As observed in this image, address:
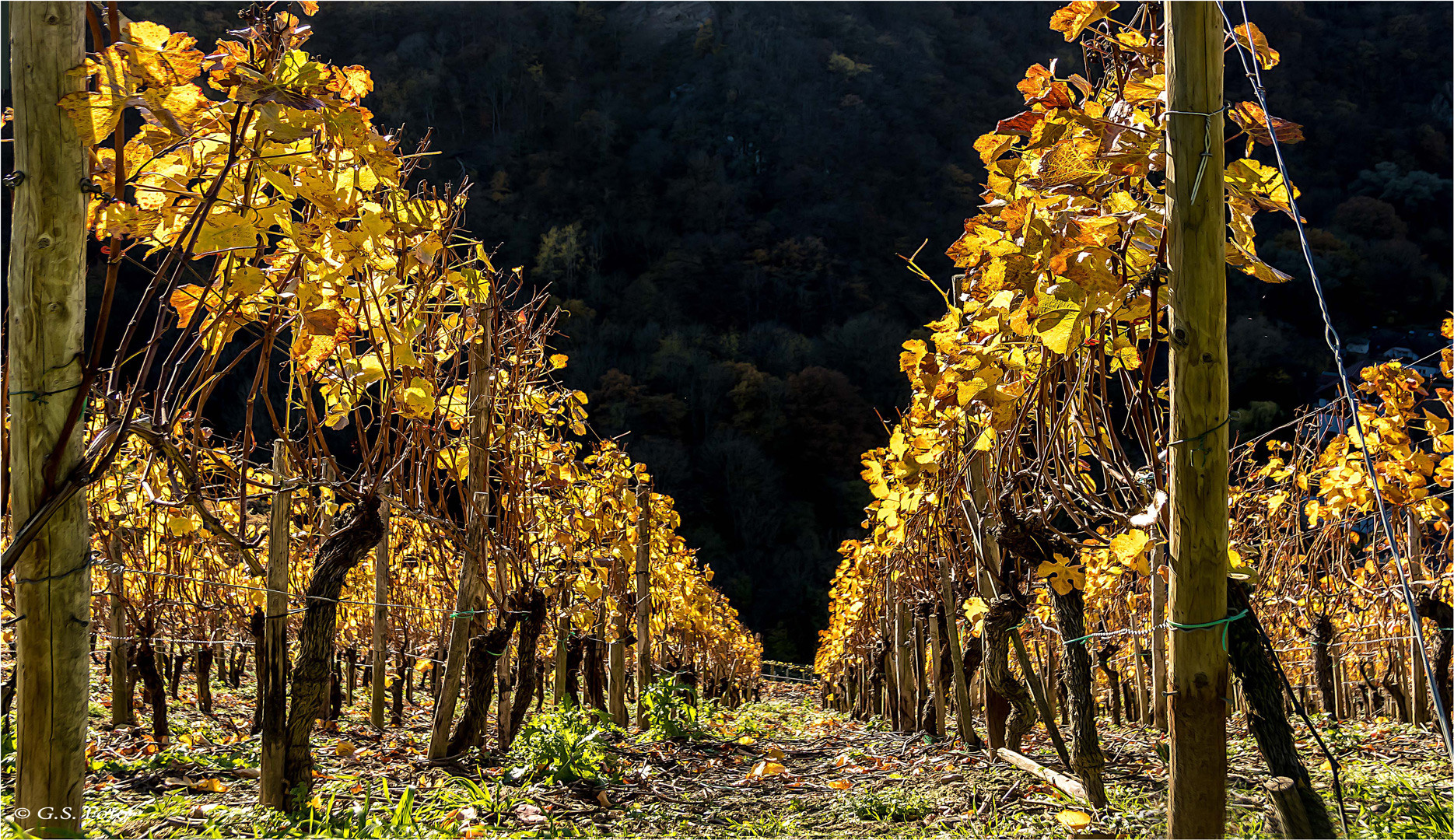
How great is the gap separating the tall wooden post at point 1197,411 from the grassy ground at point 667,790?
0.68m

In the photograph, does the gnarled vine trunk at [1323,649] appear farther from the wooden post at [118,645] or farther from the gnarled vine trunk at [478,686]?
the wooden post at [118,645]

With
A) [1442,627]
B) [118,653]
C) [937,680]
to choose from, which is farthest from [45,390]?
[1442,627]

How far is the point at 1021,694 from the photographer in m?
4.11

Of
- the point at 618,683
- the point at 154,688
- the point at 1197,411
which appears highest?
Result: the point at 1197,411

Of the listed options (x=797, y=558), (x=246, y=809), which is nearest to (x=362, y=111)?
(x=246, y=809)

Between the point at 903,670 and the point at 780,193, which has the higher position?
the point at 780,193

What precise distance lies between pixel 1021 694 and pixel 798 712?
456 inches

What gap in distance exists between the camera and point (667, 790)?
452 cm

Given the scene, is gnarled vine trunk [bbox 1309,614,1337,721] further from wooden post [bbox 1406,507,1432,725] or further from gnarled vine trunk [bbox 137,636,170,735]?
gnarled vine trunk [bbox 137,636,170,735]

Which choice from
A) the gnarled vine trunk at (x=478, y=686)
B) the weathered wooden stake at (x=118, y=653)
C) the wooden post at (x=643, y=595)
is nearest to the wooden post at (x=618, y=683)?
the wooden post at (x=643, y=595)

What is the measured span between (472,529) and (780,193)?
135 ft

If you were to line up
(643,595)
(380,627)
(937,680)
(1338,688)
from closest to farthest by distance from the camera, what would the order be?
(380,627) < (937,680) < (643,595) < (1338,688)

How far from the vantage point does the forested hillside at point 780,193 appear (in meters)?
30.4

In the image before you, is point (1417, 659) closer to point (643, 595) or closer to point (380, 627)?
point (643, 595)
